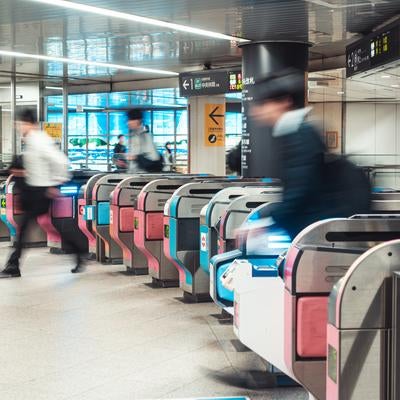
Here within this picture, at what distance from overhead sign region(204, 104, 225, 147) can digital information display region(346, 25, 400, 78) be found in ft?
19.2

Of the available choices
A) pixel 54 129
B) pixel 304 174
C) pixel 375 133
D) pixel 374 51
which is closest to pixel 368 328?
pixel 304 174

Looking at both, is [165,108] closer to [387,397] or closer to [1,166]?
[1,166]

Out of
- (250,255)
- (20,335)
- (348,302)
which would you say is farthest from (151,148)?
(348,302)

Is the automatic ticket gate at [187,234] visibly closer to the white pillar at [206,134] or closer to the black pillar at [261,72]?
the black pillar at [261,72]

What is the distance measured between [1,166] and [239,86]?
5824mm

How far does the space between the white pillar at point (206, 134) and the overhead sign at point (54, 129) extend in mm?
3591

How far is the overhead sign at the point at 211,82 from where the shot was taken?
1467 cm

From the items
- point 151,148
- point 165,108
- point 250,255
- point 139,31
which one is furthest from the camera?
point 165,108

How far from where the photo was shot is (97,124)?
96.4ft

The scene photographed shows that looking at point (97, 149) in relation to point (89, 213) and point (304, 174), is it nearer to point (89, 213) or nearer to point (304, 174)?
point (89, 213)

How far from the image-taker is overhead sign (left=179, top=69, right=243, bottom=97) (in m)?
14.7

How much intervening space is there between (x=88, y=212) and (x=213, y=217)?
379cm

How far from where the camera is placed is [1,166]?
56.9ft

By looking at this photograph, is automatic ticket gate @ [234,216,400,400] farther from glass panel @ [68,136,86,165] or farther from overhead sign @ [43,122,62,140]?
glass panel @ [68,136,86,165]
